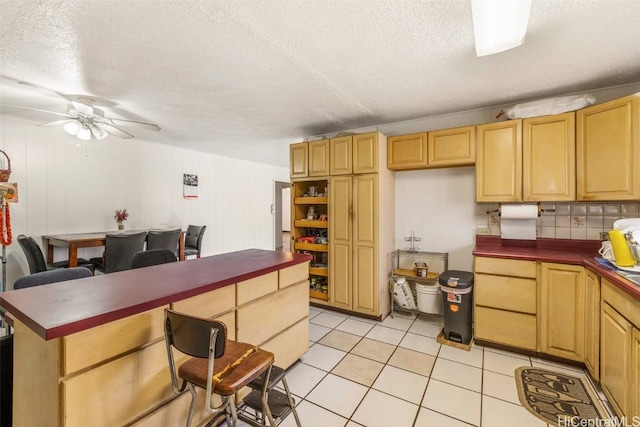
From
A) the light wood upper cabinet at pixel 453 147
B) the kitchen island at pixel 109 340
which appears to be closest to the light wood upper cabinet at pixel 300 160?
the light wood upper cabinet at pixel 453 147

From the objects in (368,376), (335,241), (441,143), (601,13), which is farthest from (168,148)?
(601,13)

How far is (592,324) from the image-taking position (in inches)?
85.1

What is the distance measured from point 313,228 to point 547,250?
9.12 feet

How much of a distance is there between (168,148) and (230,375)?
16.5 feet

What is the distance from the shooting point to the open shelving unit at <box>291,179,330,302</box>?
12.5 feet

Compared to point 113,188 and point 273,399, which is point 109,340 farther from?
point 113,188

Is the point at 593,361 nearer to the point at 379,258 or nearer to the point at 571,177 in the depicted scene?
the point at 571,177

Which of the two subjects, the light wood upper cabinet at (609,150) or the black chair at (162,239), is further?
the black chair at (162,239)

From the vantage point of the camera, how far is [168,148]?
206 inches

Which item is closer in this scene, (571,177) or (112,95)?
(571,177)

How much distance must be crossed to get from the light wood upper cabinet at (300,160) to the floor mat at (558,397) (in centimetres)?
308

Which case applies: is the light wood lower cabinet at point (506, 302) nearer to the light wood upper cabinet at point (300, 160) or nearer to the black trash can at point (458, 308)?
the black trash can at point (458, 308)

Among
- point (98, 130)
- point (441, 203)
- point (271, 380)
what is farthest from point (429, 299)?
point (98, 130)

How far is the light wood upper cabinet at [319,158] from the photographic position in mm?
3643
